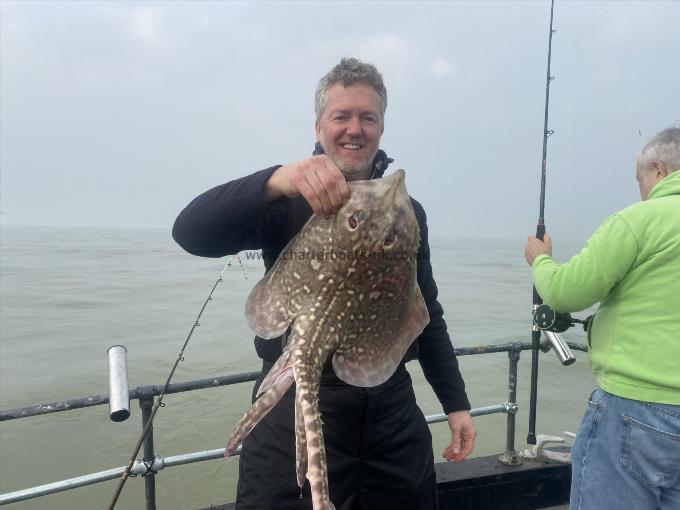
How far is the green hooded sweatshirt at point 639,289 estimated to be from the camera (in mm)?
2293

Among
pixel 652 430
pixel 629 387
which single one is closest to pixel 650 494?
pixel 652 430

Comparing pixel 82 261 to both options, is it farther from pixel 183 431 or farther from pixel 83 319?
pixel 183 431

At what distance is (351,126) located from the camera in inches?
81.7

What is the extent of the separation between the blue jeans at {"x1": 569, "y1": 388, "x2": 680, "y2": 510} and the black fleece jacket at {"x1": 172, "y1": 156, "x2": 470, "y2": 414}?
0.72 m

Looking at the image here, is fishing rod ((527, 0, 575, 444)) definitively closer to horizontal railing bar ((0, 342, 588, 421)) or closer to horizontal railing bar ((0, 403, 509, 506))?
horizontal railing bar ((0, 342, 588, 421))

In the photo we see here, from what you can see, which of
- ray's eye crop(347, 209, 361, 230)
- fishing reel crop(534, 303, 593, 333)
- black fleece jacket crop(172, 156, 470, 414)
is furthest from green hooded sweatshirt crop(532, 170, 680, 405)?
ray's eye crop(347, 209, 361, 230)

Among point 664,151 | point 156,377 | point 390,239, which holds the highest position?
point 664,151

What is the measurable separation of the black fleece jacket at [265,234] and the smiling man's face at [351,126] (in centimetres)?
13

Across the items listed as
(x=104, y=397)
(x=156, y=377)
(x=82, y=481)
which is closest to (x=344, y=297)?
(x=104, y=397)

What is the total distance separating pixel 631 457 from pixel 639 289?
2.72 ft

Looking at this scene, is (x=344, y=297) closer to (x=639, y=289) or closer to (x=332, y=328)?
(x=332, y=328)

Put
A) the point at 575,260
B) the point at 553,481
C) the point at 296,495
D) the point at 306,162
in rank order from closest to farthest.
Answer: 1. the point at 306,162
2. the point at 296,495
3. the point at 575,260
4. the point at 553,481

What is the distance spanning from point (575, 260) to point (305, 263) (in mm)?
1536

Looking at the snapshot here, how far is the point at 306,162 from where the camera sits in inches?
66.4
